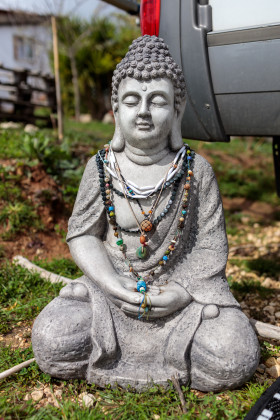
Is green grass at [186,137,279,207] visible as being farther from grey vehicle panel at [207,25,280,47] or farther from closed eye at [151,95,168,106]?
closed eye at [151,95,168,106]

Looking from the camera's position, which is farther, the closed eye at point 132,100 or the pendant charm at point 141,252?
the pendant charm at point 141,252

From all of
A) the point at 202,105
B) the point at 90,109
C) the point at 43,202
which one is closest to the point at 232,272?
the point at 202,105

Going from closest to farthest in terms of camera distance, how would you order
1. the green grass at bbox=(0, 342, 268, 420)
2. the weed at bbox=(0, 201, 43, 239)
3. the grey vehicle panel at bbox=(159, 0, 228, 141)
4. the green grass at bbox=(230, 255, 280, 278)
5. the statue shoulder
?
the green grass at bbox=(0, 342, 268, 420) < the statue shoulder < the grey vehicle panel at bbox=(159, 0, 228, 141) < the green grass at bbox=(230, 255, 280, 278) < the weed at bbox=(0, 201, 43, 239)

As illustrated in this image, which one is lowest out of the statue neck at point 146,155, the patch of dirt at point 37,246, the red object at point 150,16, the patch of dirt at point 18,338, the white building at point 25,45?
the patch of dirt at point 18,338

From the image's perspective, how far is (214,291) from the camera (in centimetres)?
237

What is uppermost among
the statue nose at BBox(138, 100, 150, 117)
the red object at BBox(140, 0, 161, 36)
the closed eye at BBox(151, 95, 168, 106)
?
the red object at BBox(140, 0, 161, 36)

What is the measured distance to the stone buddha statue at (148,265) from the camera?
2242 mm

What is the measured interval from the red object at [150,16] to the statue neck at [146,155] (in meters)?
1.20

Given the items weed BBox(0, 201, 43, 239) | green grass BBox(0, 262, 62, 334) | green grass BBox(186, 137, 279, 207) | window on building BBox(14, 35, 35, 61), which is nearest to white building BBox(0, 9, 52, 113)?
window on building BBox(14, 35, 35, 61)

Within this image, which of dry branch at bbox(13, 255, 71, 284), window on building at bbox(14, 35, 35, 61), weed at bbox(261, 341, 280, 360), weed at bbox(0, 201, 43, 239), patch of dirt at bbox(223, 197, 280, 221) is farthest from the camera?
window on building at bbox(14, 35, 35, 61)

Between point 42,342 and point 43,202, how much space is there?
2571 millimetres

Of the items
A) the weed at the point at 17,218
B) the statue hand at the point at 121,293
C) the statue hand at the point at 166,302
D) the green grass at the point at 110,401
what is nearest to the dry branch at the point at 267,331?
the green grass at the point at 110,401

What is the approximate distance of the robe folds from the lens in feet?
7.30

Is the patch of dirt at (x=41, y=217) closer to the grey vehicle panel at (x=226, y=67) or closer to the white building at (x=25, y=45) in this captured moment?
the grey vehicle panel at (x=226, y=67)
